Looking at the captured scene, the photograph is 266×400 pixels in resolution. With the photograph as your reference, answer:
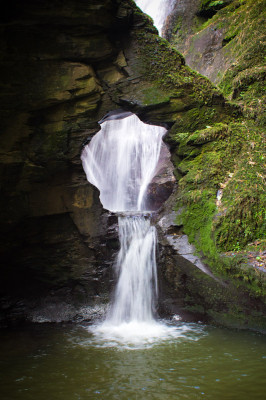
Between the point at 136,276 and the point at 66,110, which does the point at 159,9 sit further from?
the point at 136,276

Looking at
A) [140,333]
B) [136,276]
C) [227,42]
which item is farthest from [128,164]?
[140,333]

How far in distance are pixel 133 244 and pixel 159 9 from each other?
18004mm

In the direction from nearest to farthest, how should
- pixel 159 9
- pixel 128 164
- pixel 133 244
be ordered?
1. pixel 133 244
2. pixel 128 164
3. pixel 159 9

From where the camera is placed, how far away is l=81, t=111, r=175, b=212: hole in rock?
11124 millimetres

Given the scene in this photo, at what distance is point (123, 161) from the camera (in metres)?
12.8

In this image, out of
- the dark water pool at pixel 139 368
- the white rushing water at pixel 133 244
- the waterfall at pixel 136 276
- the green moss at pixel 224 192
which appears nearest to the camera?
the dark water pool at pixel 139 368

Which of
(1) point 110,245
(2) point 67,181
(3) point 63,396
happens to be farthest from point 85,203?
(3) point 63,396

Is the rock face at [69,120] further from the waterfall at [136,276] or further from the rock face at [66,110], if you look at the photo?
the waterfall at [136,276]

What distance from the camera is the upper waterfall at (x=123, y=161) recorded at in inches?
464

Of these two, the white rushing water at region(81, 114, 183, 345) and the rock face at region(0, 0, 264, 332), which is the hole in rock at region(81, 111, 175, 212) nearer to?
the white rushing water at region(81, 114, 183, 345)

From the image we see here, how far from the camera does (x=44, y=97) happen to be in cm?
639

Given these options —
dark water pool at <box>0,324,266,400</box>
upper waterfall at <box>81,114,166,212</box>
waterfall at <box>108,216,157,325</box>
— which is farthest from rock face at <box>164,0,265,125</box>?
dark water pool at <box>0,324,266,400</box>

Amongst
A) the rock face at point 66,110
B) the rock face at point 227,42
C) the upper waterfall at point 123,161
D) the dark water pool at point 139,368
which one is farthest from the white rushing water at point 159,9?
the dark water pool at point 139,368

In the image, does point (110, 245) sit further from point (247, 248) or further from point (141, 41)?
point (141, 41)
